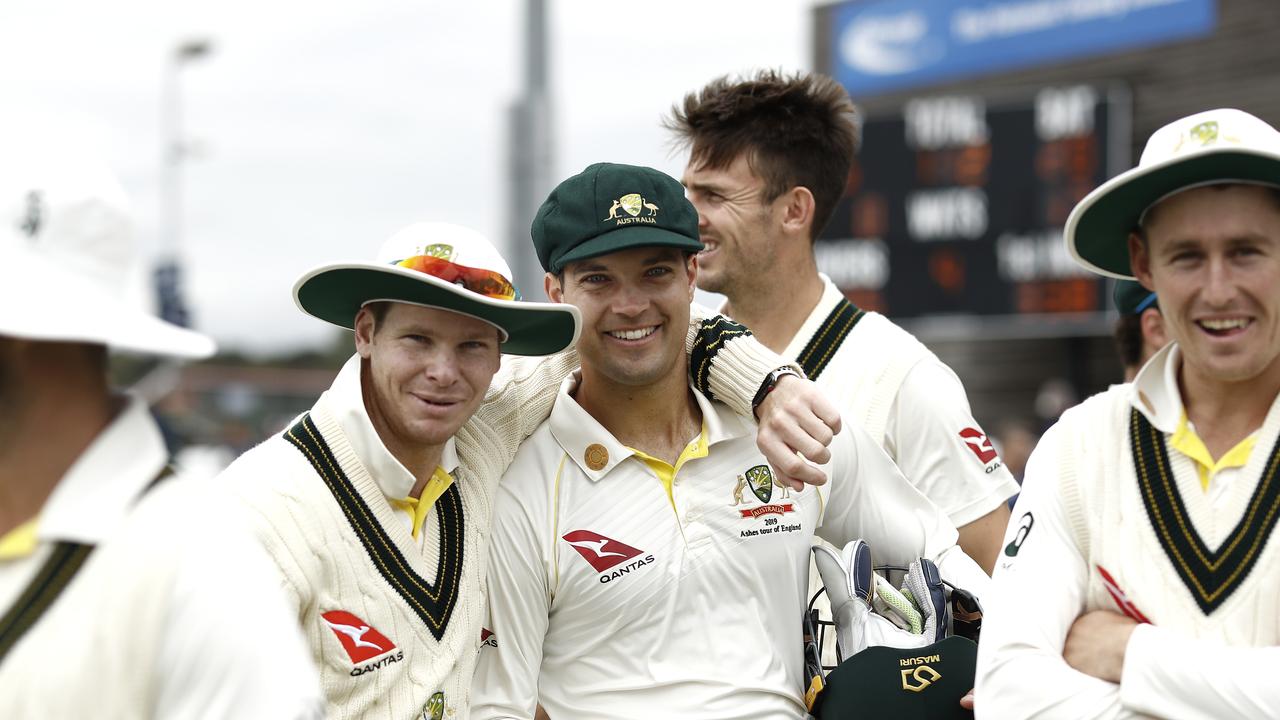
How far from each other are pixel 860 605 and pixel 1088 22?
571 inches

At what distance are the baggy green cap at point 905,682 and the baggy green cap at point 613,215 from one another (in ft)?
3.72

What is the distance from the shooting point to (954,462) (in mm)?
4062

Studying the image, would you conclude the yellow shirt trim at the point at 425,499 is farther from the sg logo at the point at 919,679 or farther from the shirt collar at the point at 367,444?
the sg logo at the point at 919,679

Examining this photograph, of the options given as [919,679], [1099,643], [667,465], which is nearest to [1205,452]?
[1099,643]

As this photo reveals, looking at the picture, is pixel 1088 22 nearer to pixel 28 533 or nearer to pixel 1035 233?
pixel 1035 233

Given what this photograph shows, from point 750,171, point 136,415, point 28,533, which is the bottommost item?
point 28,533

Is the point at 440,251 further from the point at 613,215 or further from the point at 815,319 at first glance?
the point at 815,319

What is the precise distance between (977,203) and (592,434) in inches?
438

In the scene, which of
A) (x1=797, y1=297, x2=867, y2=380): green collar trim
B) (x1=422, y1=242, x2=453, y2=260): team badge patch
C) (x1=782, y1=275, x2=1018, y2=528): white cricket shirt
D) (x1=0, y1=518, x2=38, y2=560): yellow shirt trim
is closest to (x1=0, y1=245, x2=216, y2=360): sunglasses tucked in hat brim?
(x1=0, y1=518, x2=38, y2=560): yellow shirt trim

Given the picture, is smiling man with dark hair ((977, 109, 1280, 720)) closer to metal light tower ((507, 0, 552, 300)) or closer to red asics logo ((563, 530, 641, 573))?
red asics logo ((563, 530, 641, 573))

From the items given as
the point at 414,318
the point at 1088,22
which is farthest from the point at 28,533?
the point at 1088,22

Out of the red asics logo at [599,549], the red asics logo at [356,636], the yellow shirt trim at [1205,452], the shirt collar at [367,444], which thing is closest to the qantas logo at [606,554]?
the red asics logo at [599,549]

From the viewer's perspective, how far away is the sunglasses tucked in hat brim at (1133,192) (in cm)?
264

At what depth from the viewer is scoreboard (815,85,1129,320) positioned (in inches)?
534
